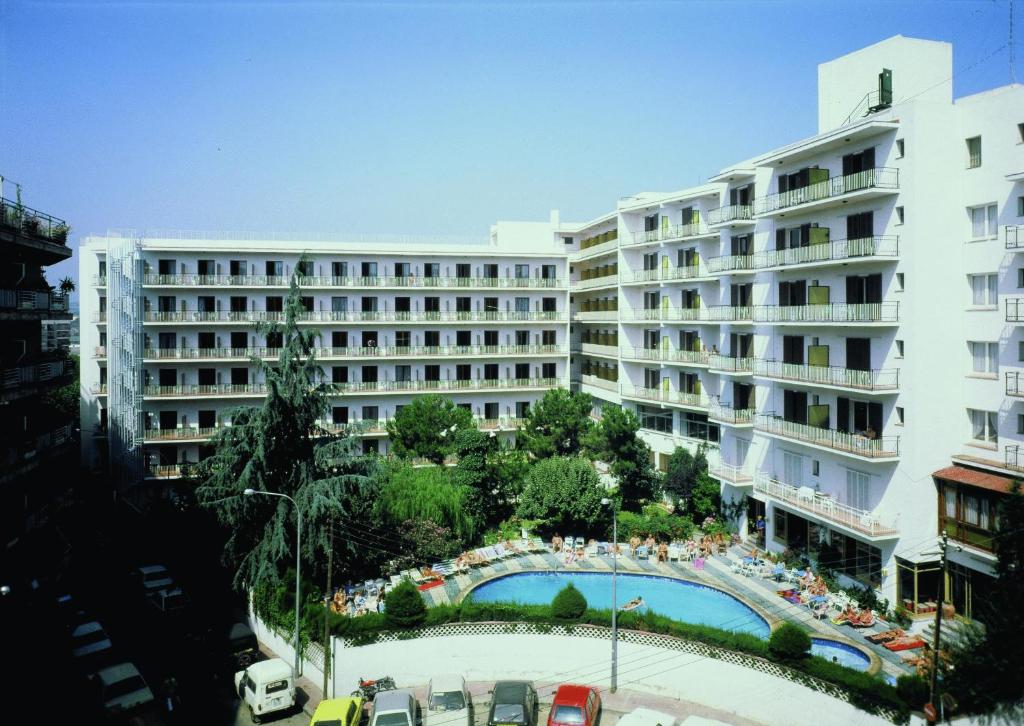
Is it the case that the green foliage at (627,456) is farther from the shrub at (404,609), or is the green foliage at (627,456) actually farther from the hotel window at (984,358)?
the shrub at (404,609)

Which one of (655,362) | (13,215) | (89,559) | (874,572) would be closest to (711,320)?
(655,362)

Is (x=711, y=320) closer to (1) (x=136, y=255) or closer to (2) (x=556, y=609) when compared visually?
(2) (x=556, y=609)

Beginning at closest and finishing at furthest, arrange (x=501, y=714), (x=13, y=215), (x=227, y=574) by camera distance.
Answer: (x=501, y=714), (x=13, y=215), (x=227, y=574)

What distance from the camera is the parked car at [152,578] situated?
109 feet

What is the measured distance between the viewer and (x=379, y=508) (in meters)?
34.2

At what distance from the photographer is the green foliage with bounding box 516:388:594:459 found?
45625 mm

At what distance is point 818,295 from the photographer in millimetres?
33062

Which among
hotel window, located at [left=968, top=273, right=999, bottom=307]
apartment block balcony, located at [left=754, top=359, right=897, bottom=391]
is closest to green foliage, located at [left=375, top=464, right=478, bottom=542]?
apartment block balcony, located at [left=754, top=359, right=897, bottom=391]

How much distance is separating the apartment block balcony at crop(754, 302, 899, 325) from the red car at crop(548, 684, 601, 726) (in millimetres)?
17270

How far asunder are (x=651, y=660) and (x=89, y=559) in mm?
29188

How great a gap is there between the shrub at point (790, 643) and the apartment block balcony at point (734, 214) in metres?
21.8

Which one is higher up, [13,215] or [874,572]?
[13,215]

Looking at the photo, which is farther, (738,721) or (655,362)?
(655,362)

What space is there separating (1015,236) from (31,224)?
34478mm
